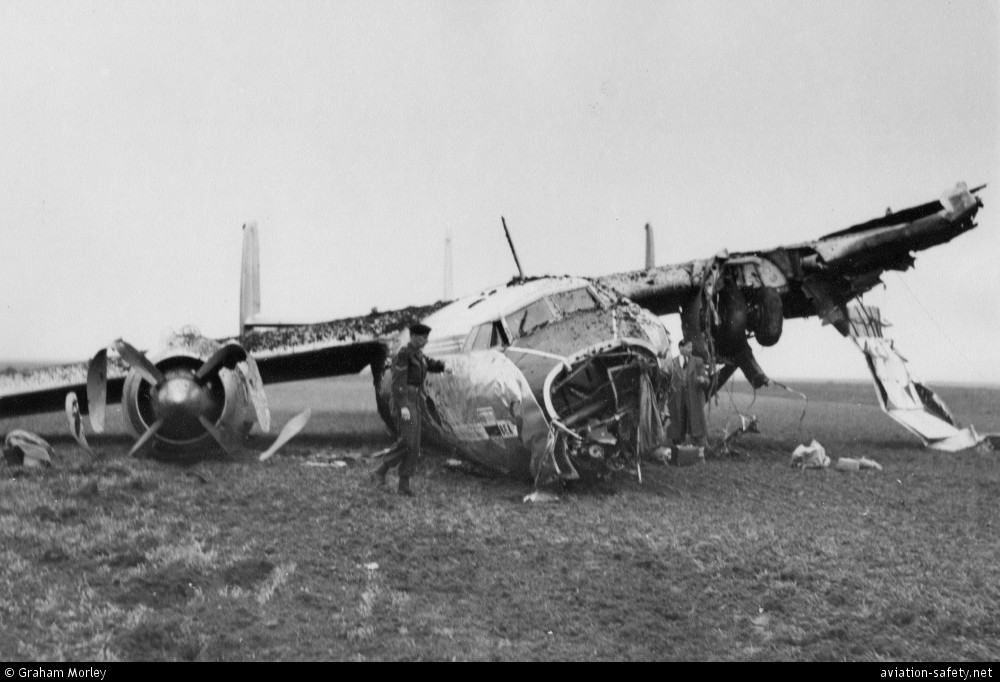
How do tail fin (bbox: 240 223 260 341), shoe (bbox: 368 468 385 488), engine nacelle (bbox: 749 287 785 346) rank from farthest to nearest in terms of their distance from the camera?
tail fin (bbox: 240 223 260 341), engine nacelle (bbox: 749 287 785 346), shoe (bbox: 368 468 385 488)

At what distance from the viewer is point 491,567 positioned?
21.1 feet

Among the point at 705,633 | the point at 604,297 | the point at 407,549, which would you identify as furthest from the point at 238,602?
the point at 604,297

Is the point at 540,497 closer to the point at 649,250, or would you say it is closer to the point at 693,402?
the point at 693,402

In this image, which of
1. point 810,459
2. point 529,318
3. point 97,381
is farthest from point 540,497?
point 97,381

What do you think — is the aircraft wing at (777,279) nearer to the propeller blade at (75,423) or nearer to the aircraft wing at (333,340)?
the aircraft wing at (333,340)

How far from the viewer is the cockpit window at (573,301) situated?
403 inches

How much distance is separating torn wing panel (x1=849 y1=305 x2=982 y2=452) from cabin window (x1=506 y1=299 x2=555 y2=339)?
7320 mm

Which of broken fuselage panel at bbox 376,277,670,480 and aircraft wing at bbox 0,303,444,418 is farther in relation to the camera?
aircraft wing at bbox 0,303,444,418

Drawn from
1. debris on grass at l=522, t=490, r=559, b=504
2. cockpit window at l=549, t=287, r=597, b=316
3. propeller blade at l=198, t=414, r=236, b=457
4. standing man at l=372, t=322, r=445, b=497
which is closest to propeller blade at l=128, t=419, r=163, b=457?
propeller blade at l=198, t=414, r=236, b=457

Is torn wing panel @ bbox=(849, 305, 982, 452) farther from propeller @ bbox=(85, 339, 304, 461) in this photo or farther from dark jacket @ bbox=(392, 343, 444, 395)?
propeller @ bbox=(85, 339, 304, 461)

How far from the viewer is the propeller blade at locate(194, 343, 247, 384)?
11.7 m

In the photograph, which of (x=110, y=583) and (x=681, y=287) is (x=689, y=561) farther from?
(x=681, y=287)

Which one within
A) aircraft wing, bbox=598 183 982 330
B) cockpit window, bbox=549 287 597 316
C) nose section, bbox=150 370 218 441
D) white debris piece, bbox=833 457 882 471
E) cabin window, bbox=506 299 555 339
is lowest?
white debris piece, bbox=833 457 882 471

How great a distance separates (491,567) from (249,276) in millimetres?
13155
